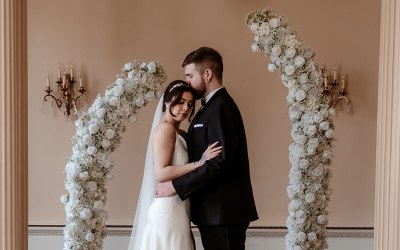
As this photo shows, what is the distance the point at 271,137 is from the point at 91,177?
79.8 inches

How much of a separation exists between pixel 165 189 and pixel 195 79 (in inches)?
29.8

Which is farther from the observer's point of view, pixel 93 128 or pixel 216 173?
pixel 93 128

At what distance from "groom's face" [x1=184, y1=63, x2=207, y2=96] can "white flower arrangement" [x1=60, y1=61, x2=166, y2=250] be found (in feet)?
1.77

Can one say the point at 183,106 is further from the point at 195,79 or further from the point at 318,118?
the point at 318,118

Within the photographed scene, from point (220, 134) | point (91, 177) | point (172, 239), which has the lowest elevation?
point (172, 239)

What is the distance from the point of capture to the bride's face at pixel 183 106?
3906mm

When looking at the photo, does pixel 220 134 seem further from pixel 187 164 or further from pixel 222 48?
pixel 222 48

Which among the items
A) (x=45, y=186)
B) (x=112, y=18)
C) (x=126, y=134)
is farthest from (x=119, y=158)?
(x=112, y=18)

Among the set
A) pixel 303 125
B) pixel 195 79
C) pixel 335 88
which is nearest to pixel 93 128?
pixel 195 79

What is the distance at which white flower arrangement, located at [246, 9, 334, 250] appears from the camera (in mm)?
4258

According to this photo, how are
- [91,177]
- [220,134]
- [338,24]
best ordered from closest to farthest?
[220,134]
[91,177]
[338,24]

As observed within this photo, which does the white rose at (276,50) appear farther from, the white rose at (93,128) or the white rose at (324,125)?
the white rose at (93,128)

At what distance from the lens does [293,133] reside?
4398mm

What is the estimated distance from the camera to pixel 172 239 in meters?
3.93
